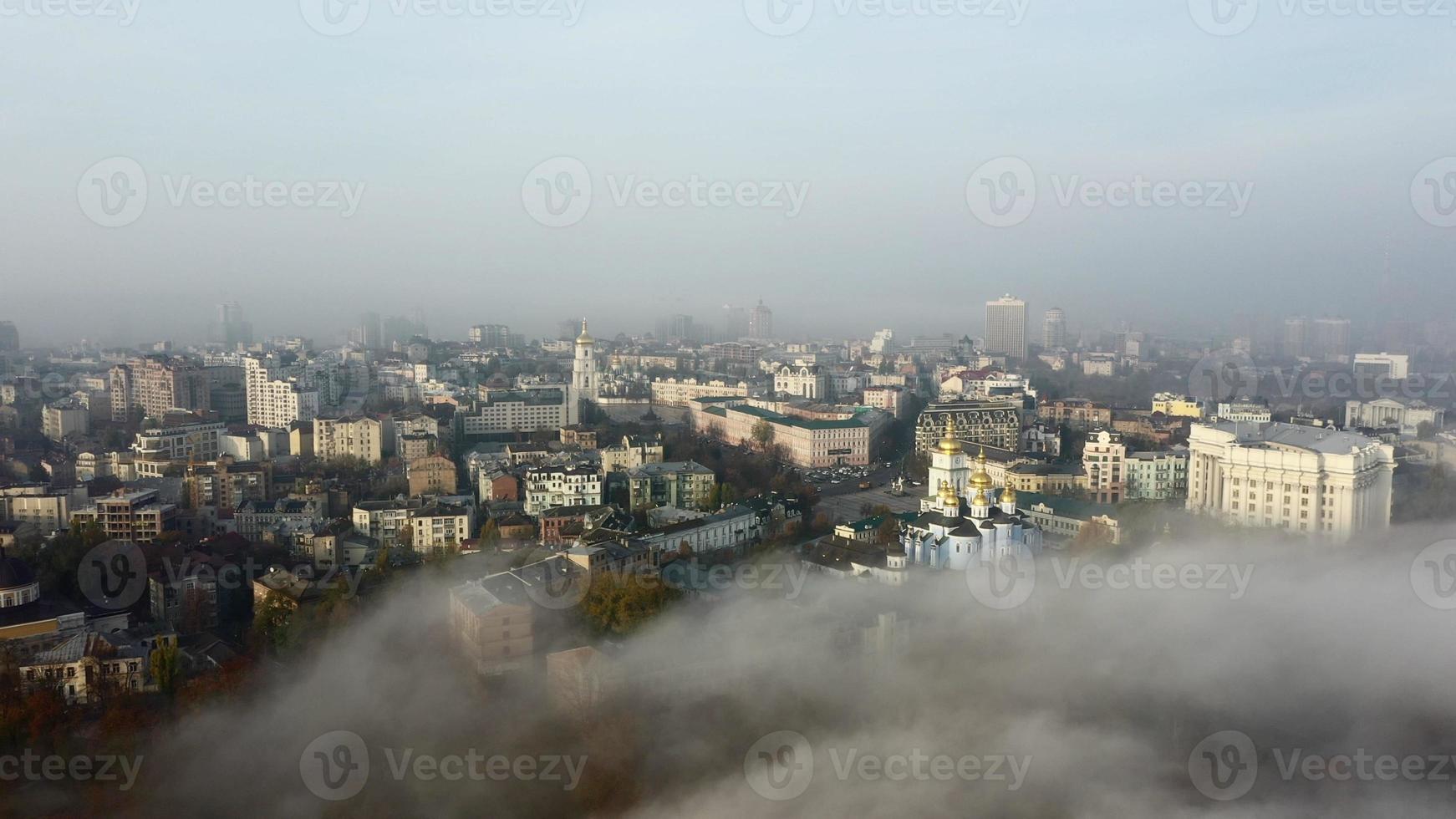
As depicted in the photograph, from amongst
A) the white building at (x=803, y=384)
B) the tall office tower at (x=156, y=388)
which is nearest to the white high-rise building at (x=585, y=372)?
the white building at (x=803, y=384)

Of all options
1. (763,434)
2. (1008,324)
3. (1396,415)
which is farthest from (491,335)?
(1396,415)

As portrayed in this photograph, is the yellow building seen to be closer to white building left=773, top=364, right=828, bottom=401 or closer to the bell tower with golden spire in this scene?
white building left=773, top=364, right=828, bottom=401

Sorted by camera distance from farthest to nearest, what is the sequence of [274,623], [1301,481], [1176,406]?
[1176,406] < [1301,481] < [274,623]

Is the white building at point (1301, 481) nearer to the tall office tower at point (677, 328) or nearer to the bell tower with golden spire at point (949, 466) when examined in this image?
the bell tower with golden spire at point (949, 466)

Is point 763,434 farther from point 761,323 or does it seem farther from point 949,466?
point 761,323

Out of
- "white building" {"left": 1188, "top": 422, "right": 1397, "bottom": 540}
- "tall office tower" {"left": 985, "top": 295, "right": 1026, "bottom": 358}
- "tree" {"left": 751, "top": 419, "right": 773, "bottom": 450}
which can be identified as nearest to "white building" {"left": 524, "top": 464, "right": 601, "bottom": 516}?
"tree" {"left": 751, "top": 419, "right": 773, "bottom": 450}

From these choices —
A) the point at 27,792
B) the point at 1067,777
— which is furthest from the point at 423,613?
the point at 1067,777

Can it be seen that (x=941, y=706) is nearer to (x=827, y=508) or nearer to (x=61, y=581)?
(x=827, y=508)

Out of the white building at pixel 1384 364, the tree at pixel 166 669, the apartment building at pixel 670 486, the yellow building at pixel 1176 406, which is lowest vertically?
the tree at pixel 166 669
